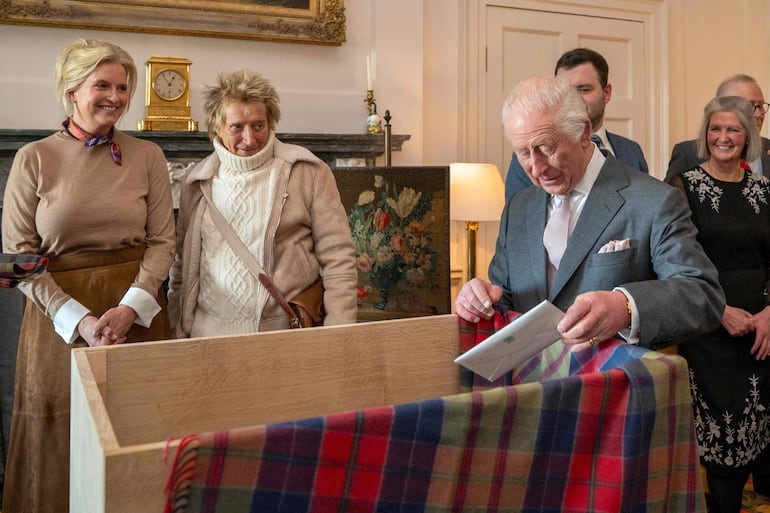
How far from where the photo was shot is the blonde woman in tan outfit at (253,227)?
6.14ft

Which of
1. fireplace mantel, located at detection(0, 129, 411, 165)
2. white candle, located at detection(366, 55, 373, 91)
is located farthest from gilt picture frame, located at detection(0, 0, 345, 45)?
fireplace mantel, located at detection(0, 129, 411, 165)

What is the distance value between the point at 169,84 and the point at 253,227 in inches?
72.2

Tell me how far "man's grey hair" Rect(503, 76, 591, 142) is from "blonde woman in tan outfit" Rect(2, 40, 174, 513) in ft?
3.63

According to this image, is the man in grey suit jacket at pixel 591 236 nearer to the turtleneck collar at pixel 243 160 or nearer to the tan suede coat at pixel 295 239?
the tan suede coat at pixel 295 239

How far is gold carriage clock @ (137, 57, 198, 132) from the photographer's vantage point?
336cm

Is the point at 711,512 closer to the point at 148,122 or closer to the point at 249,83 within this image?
the point at 249,83

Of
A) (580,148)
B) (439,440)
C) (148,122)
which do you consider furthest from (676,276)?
(148,122)

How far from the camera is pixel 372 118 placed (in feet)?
12.3

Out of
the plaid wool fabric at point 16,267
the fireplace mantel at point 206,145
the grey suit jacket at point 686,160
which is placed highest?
the fireplace mantel at point 206,145

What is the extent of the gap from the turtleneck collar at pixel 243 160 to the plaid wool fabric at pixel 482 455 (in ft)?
4.11

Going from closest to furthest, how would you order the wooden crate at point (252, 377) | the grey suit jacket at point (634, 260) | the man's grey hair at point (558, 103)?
the wooden crate at point (252, 377), the grey suit jacket at point (634, 260), the man's grey hair at point (558, 103)

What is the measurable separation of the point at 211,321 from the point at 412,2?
8.78ft

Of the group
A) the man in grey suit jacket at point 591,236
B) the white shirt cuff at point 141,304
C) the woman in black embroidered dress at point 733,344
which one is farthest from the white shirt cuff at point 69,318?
the woman in black embroidered dress at point 733,344

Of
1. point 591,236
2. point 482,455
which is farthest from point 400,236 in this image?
point 482,455
